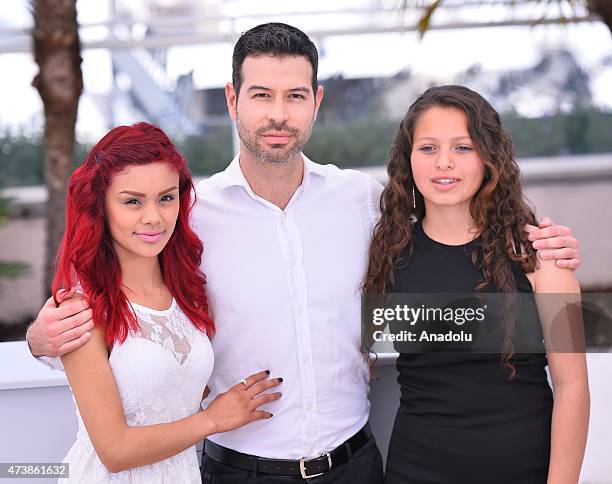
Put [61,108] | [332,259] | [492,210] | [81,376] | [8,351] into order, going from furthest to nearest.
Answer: [61,108], [8,351], [332,259], [492,210], [81,376]

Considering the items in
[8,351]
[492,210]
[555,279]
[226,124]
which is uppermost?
[226,124]

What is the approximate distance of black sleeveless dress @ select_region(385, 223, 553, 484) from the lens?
1965mm

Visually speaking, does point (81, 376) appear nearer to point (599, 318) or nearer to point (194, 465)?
point (194, 465)

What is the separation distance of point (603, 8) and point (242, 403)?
4081 mm

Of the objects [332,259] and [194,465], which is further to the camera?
[332,259]

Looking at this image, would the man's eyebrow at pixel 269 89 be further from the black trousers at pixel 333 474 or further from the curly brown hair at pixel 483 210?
the black trousers at pixel 333 474

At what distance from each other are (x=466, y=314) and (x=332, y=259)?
0.41 metres

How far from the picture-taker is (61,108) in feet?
16.7

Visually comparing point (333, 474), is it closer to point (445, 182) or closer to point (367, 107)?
point (445, 182)

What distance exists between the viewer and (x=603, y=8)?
16.6 feet

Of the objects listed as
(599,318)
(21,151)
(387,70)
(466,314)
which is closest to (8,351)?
(466,314)

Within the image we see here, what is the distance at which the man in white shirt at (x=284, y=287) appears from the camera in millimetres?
2170

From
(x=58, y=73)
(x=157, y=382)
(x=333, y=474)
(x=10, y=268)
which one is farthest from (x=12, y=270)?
(x=157, y=382)

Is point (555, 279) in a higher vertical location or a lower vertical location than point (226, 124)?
lower
